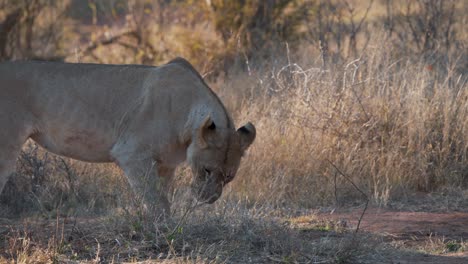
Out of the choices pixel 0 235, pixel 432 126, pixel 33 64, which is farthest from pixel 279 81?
pixel 0 235

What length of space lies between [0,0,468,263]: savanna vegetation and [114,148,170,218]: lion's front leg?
0.47ft

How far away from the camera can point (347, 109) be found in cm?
932

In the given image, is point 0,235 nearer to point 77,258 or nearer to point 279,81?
point 77,258

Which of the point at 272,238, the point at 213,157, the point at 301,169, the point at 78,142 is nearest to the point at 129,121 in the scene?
the point at 78,142

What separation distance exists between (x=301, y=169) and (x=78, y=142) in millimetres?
2901

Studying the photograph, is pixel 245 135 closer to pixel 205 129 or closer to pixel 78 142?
pixel 205 129

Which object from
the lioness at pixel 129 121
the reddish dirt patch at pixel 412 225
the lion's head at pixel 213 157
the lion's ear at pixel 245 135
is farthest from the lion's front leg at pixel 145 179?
the reddish dirt patch at pixel 412 225

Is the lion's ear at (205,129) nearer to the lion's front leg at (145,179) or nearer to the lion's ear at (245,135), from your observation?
the lion's ear at (245,135)

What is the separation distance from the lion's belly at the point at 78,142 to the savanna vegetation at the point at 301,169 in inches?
16.8

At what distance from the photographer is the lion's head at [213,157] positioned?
6.52 m

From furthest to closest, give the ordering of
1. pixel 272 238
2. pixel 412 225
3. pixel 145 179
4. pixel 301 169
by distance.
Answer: pixel 301 169, pixel 412 225, pixel 145 179, pixel 272 238

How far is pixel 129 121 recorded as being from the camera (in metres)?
6.93

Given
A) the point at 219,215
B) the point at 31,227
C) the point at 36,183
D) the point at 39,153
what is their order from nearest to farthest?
1. the point at 219,215
2. the point at 31,227
3. the point at 36,183
4. the point at 39,153

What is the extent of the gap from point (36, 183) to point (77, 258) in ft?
9.94
